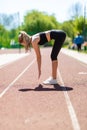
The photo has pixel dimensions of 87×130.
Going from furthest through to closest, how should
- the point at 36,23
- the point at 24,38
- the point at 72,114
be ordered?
the point at 36,23 < the point at 24,38 < the point at 72,114

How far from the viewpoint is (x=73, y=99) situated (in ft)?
31.0

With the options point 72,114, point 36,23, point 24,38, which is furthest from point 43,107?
point 36,23

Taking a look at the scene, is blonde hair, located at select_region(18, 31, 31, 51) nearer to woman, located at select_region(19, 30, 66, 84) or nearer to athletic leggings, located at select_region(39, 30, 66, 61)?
woman, located at select_region(19, 30, 66, 84)

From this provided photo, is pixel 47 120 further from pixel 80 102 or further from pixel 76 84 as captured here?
pixel 76 84

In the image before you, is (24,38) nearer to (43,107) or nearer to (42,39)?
(42,39)

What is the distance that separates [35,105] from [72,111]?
1.03 meters

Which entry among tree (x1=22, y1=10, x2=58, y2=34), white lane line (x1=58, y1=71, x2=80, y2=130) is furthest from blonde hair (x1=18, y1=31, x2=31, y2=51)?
tree (x1=22, y1=10, x2=58, y2=34)

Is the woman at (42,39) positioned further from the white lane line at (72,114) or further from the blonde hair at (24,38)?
the white lane line at (72,114)

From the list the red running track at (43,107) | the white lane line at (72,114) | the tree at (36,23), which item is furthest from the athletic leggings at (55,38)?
the tree at (36,23)

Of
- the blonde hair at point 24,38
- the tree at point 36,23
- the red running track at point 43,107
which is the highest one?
the blonde hair at point 24,38

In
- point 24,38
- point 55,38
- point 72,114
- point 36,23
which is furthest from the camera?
point 36,23

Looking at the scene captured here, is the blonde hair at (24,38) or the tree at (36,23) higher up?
the blonde hair at (24,38)

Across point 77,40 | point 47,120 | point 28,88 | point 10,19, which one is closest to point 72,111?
point 47,120

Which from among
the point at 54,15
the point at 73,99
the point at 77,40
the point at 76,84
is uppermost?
the point at 73,99
